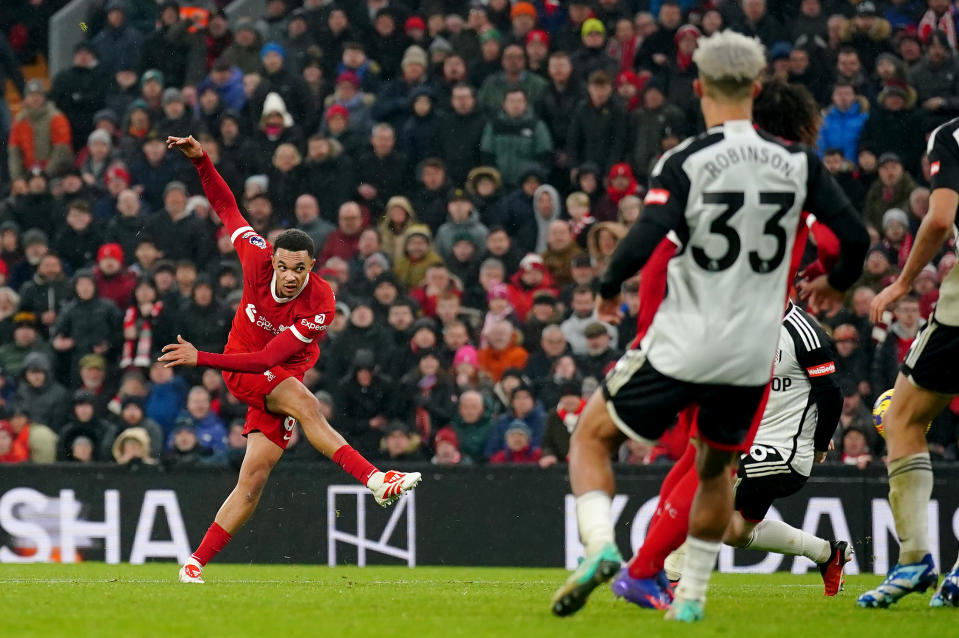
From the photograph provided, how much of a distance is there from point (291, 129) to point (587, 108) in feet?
11.0

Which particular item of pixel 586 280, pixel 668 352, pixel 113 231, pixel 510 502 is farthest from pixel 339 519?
pixel 668 352

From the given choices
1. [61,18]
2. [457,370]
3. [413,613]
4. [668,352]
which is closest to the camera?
[668,352]

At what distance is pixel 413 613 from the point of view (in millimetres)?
6758

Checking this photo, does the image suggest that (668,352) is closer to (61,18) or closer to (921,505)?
(921,505)

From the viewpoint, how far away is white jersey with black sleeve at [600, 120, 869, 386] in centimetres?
603

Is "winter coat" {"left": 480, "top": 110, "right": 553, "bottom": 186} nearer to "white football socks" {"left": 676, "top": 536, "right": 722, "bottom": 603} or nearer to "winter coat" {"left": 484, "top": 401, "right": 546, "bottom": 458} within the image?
"winter coat" {"left": 484, "top": 401, "right": 546, "bottom": 458}

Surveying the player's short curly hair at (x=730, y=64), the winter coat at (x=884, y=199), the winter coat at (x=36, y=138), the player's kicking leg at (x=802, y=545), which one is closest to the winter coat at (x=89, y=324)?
the winter coat at (x=36, y=138)

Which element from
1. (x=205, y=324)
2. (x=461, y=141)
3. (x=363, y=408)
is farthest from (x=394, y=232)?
(x=363, y=408)

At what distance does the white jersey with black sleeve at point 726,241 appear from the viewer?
603 centimetres

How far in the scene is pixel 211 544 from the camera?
31.0ft

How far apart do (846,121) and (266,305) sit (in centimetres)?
840

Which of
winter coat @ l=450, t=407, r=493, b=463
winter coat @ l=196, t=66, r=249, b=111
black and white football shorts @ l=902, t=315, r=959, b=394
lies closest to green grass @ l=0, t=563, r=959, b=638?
black and white football shorts @ l=902, t=315, r=959, b=394

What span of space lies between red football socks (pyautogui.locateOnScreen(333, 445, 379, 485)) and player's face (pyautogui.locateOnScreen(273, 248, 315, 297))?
3.52ft

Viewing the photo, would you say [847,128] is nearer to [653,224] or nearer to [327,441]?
[327,441]
